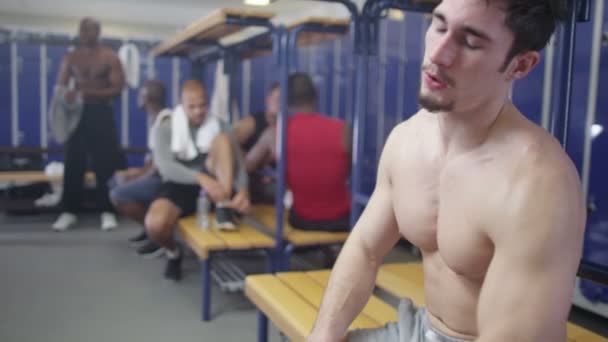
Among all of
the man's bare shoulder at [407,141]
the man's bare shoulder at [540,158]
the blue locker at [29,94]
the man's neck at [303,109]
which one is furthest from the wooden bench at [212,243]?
the blue locker at [29,94]

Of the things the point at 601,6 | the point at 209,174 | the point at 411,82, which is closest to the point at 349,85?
the point at 411,82

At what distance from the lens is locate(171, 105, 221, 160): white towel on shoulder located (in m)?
3.85

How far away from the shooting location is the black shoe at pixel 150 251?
14.7 ft

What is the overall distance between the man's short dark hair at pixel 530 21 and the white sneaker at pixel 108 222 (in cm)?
490

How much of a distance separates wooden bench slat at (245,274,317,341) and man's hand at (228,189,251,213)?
1.29m

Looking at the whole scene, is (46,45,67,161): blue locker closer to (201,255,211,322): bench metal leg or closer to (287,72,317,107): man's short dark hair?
(287,72,317,107): man's short dark hair

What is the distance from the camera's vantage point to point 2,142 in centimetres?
→ 707

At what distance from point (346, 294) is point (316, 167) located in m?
2.07

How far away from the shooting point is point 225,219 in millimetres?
3480

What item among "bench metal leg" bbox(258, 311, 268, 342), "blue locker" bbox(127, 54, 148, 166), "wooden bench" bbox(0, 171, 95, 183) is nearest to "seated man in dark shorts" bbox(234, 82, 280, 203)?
"bench metal leg" bbox(258, 311, 268, 342)

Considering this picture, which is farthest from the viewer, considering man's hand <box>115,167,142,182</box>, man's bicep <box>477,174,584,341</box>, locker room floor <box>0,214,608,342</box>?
man's hand <box>115,167,142,182</box>

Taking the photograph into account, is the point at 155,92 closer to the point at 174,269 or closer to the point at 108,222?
the point at 108,222

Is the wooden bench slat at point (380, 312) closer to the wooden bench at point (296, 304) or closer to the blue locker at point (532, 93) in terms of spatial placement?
the wooden bench at point (296, 304)

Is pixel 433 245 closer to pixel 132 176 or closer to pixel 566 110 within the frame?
pixel 566 110
